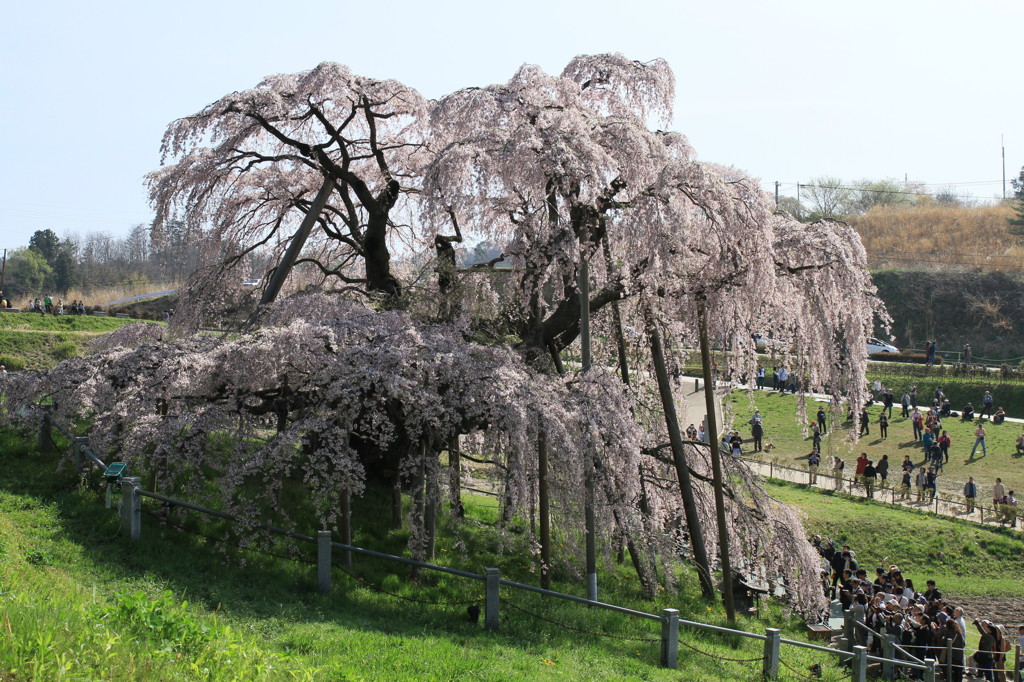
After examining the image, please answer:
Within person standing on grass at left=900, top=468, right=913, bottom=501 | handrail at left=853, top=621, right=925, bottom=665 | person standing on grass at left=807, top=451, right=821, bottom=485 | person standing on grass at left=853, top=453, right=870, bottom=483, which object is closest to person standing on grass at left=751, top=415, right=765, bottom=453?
person standing on grass at left=807, top=451, right=821, bottom=485

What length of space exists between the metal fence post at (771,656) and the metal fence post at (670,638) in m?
1.24

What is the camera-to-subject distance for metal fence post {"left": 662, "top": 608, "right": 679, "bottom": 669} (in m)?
11.8

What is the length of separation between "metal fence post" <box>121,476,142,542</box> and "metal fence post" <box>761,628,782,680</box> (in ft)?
27.6

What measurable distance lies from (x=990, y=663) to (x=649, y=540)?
5.70 m

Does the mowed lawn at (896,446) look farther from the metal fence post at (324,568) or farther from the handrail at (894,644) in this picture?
the metal fence post at (324,568)

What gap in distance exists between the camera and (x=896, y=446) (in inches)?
1291

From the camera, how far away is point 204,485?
14.7 m

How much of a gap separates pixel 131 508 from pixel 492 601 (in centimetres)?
494

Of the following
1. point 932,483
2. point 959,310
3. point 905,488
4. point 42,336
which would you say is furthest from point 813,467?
point 959,310

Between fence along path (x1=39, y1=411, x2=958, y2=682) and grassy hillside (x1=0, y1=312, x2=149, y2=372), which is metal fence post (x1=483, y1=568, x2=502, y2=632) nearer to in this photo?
fence along path (x1=39, y1=411, x2=958, y2=682)

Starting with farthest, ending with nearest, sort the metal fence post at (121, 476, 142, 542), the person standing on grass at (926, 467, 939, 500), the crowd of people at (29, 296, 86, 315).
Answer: the crowd of people at (29, 296, 86, 315) → the person standing on grass at (926, 467, 939, 500) → the metal fence post at (121, 476, 142, 542)

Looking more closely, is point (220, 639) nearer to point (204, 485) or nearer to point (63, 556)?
point (63, 556)

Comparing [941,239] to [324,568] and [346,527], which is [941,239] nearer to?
[346,527]

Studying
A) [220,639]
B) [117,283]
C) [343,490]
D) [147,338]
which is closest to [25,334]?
[147,338]
